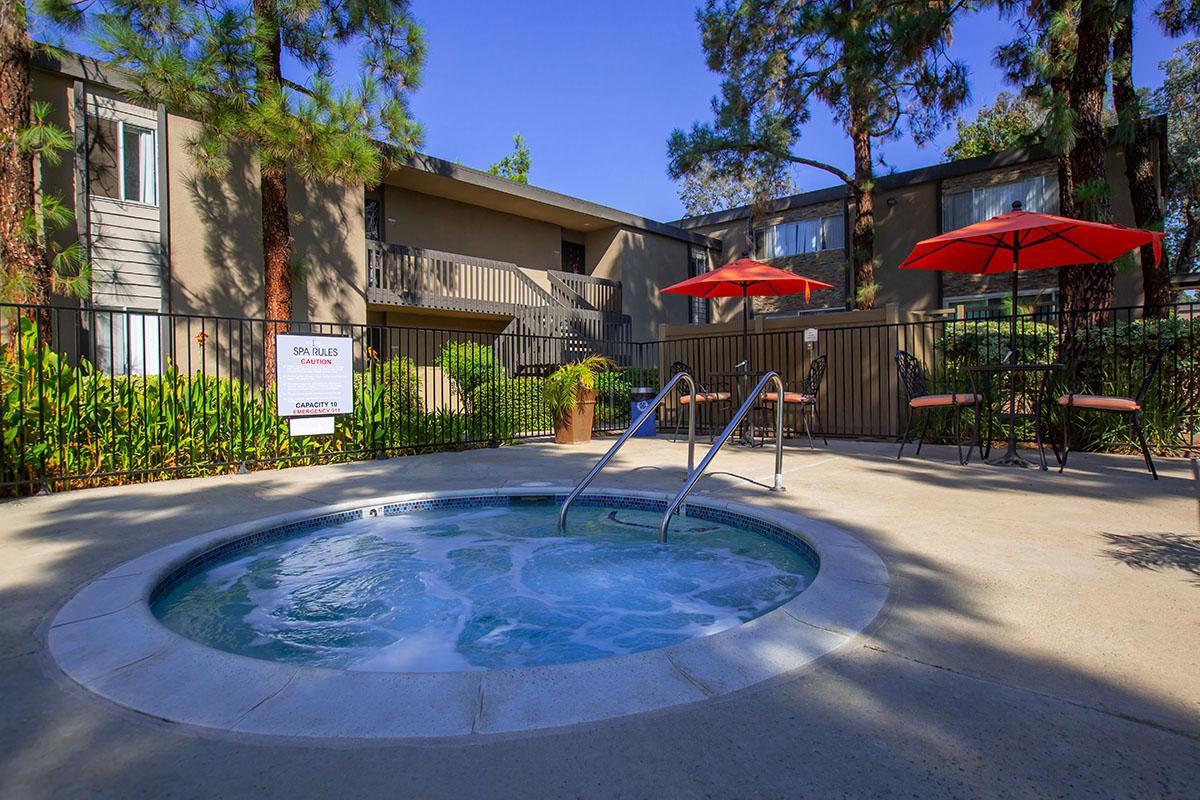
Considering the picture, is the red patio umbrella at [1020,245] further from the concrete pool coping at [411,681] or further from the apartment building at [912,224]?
the apartment building at [912,224]

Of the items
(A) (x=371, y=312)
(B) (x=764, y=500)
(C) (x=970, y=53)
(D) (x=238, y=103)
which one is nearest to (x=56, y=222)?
(D) (x=238, y=103)

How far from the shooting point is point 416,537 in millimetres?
4727

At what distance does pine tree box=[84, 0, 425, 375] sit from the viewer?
7.66 meters

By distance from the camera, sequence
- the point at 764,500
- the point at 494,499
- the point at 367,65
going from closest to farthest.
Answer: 1. the point at 764,500
2. the point at 494,499
3. the point at 367,65

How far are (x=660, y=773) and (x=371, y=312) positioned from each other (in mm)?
13950

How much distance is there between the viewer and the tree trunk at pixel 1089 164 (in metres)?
7.68

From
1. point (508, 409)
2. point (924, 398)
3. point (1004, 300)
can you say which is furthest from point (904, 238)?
point (508, 409)

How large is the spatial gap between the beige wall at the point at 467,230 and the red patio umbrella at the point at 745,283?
862 centimetres

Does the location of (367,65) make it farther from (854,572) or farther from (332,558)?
(854,572)

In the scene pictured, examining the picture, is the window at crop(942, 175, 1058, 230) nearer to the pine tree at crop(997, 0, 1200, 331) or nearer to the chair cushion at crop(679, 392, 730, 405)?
the pine tree at crop(997, 0, 1200, 331)

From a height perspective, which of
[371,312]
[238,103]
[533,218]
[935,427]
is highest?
[533,218]

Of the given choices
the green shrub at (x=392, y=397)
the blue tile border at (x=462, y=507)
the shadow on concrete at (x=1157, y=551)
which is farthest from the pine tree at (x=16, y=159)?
the shadow on concrete at (x=1157, y=551)

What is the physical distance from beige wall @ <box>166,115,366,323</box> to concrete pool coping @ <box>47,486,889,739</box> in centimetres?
942

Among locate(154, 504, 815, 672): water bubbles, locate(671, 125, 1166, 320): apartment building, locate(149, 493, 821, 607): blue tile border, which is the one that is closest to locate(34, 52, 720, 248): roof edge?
locate(671, 125, 1166, 320): apartment building
